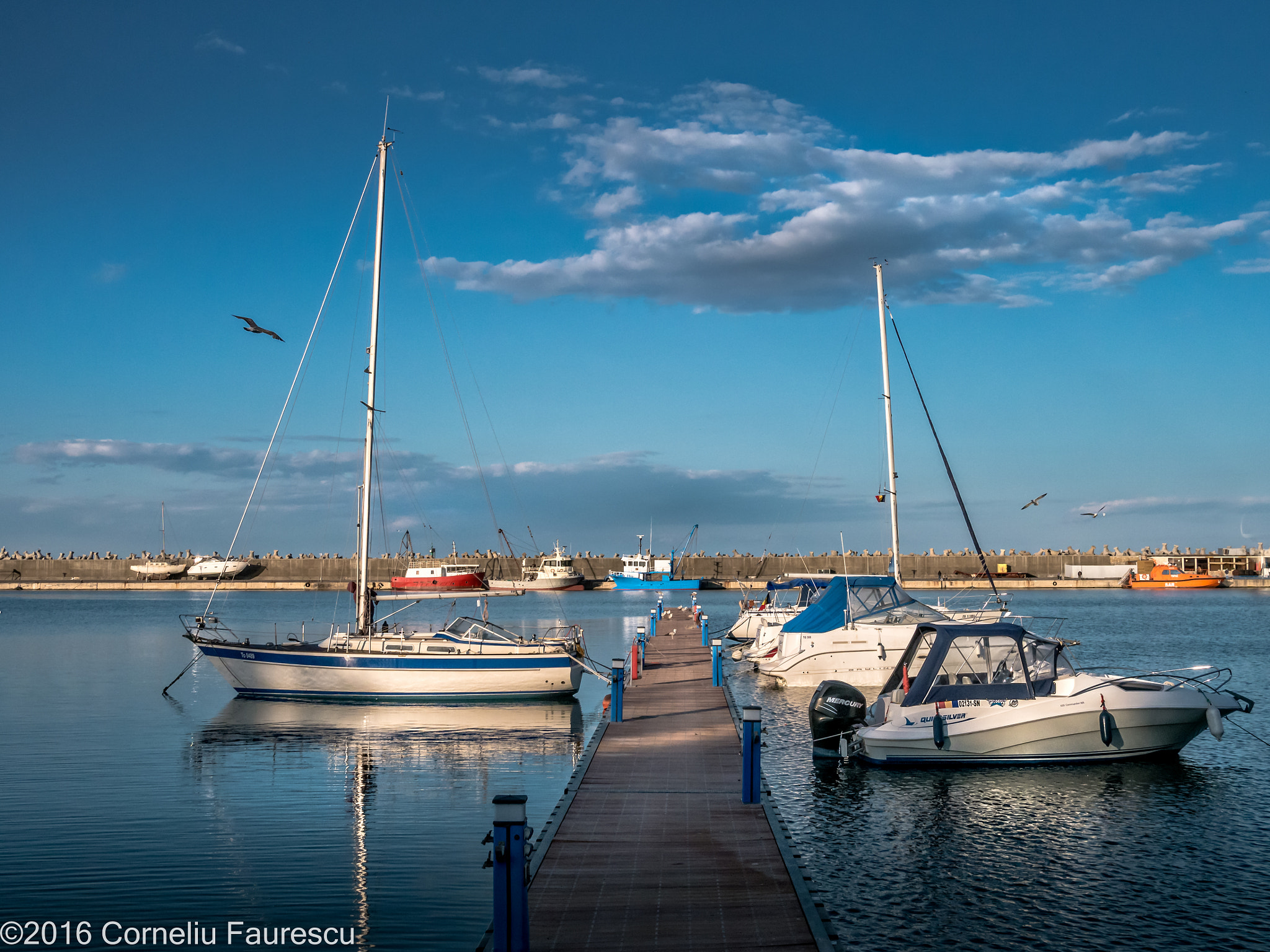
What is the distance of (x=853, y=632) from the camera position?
27.9 metres

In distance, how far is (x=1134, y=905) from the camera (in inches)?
436

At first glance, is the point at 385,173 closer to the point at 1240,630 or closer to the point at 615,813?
the point at 615,813

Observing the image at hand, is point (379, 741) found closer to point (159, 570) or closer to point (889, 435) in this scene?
point (889, 435)

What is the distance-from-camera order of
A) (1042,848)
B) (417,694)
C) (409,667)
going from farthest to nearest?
(417,694)
(409,667)
(1042,848)

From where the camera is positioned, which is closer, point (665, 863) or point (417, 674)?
point (665, 863)

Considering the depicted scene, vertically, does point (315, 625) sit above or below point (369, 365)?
below

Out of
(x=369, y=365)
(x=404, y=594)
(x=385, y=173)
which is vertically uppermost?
(x=385, y=173)

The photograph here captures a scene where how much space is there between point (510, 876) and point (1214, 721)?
14669mm

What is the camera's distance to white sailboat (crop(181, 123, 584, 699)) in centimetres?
2594

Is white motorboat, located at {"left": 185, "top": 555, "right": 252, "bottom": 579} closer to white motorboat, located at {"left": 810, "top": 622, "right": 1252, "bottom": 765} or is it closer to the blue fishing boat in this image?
the blue fishing boat

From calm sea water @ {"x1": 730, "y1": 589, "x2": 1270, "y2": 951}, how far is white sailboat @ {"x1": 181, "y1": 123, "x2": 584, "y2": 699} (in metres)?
7.02

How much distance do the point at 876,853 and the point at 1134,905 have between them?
3077 millimetres

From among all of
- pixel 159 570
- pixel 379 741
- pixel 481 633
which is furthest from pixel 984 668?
pixel 159 570

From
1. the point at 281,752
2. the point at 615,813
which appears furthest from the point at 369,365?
the point at 615,813
